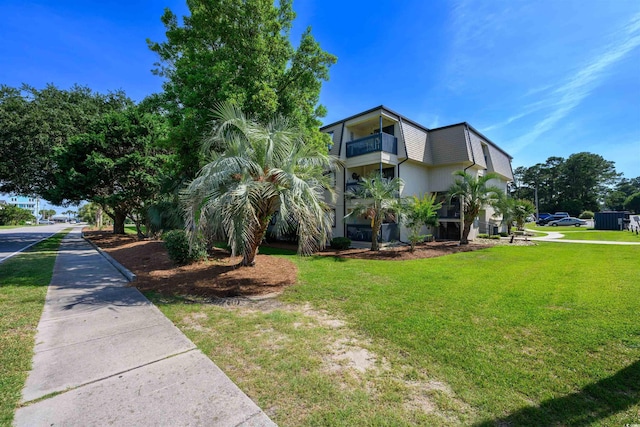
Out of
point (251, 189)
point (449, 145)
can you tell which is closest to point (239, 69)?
point (251, 189)

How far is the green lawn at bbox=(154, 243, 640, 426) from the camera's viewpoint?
258cm

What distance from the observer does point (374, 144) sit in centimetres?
1612

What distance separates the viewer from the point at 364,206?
1325 centimetres

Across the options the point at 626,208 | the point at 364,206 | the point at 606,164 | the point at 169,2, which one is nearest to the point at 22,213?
the point at 169,2

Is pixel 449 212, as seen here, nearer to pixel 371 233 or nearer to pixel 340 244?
pixel 371 233

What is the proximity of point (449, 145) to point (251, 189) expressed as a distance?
1591cm

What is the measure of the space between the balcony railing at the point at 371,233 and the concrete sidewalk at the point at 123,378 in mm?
12450

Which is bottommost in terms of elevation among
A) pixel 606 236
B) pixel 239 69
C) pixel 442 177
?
pixel 606 236

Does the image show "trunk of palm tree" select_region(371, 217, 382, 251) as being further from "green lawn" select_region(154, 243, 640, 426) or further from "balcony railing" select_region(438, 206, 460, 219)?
"balcony railing" select_region(438, 206, 460, 219)

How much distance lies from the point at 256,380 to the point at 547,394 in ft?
10.3

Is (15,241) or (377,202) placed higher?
(377,202)

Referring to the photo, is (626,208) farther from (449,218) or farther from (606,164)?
(449,218)

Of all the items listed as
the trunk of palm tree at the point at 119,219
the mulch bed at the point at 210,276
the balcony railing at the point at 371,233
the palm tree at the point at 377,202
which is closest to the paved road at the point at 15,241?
the trunk of palm tree at the point at 119,219

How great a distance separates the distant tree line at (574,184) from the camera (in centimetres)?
5556
